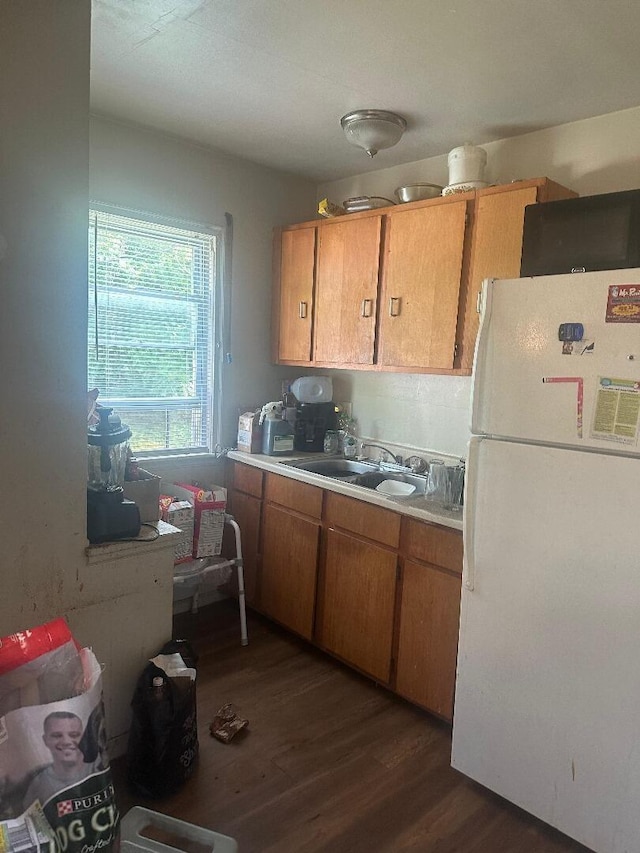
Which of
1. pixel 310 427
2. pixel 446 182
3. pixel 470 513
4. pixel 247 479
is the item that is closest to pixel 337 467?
pixel 310 427

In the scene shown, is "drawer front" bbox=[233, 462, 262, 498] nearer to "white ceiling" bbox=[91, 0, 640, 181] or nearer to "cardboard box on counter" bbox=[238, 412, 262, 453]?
"cardboard box on counter" bbox=[238, 412, 262, 453]

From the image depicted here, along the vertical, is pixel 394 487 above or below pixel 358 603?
above

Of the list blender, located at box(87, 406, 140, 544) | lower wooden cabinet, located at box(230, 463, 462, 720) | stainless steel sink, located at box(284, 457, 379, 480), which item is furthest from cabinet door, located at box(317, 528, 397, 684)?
blender, located at box(87, 406, 140, 544)

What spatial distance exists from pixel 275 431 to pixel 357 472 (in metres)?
0.51

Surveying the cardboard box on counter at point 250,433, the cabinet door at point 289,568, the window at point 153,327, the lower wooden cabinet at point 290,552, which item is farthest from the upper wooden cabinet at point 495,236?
the window at point 153,327

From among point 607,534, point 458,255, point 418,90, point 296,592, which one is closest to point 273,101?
point 418,90

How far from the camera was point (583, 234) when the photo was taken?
1896 mm

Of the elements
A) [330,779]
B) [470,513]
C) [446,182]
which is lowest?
[330,779]

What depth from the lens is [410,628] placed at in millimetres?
2373

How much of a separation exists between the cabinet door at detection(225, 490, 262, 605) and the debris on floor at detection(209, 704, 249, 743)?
85 cm

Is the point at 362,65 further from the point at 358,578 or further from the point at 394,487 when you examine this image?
the point at 358,578

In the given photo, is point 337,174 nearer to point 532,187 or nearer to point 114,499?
point 532,187

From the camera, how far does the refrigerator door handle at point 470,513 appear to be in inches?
74.1

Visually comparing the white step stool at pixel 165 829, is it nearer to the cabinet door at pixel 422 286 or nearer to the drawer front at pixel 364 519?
the drawer front at pixel 364 519
